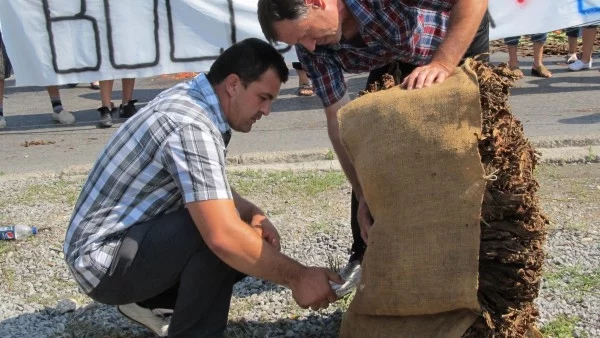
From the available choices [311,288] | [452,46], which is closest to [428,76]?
[452,46]

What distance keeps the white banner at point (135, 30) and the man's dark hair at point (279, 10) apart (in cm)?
515

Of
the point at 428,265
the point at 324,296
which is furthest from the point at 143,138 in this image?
the point at 428,265

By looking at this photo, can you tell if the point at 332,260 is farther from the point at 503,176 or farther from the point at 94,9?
the point at 94,9

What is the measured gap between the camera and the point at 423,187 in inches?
96.1

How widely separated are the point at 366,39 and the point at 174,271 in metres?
1.15

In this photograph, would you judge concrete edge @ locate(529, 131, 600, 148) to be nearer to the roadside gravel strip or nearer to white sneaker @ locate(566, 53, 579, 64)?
the roadside gravel strip

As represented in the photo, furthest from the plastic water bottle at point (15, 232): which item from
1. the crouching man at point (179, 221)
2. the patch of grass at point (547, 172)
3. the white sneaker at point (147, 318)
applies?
the patch of grass at point (547, 172)

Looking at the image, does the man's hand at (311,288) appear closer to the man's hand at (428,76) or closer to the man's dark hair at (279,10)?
the man's hand at (428,76)

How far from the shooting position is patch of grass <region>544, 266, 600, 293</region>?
131 inches

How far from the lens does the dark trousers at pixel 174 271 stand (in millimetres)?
2699

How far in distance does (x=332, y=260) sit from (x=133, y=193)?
1325 millimetres

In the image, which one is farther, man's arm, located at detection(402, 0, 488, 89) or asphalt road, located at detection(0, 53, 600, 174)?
asphalt road, located at detection(0, 53, 600, 174)

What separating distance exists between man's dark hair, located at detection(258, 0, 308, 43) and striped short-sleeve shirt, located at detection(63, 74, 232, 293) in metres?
0.31

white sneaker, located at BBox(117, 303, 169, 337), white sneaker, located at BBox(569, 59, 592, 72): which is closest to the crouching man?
white sneaker, located at BBox(117, 303, 169, 337)
